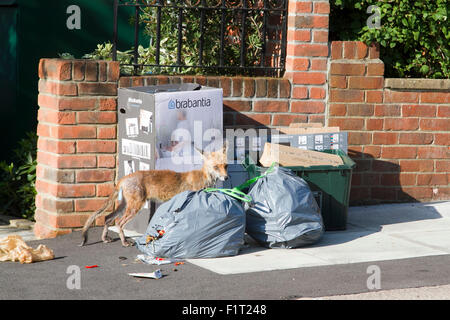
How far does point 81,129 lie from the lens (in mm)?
7715

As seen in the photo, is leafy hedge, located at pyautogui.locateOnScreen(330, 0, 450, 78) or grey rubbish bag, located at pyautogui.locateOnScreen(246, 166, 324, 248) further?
leafy hedge, located at pyautogui.locateOnScreen(330, 0, 450, 78)

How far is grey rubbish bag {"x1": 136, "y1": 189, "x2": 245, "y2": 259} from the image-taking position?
6461mm

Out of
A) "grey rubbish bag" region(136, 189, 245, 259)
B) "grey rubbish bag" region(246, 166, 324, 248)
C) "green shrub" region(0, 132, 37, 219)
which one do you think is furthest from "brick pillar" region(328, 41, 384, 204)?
"green shrub" region(0, 132, 37, 219)

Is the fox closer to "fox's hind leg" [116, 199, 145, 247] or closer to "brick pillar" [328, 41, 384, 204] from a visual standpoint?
"fox's hind leg" [116, 199, 145, 247]

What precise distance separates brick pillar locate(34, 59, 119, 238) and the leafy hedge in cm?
293

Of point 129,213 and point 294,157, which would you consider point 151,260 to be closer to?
point 129,213

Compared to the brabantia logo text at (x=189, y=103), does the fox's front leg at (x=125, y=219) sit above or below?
below

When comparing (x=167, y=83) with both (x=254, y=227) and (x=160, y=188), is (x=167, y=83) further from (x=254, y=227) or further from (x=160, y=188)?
(x=254, y=227)

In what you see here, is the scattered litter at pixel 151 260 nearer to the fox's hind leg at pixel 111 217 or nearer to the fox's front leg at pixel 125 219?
the fox's front leg at pixel 125 219

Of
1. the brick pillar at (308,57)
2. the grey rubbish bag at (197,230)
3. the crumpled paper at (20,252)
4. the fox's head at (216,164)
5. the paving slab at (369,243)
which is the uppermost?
the brick pillar at (308,57)

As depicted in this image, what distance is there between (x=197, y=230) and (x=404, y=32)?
387 cm

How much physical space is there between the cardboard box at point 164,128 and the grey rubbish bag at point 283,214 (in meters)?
0.86

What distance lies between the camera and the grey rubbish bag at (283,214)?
22.2 ft

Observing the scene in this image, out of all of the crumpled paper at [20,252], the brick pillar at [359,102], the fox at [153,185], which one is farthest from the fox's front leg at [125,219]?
the brick pillar at [359,102]
